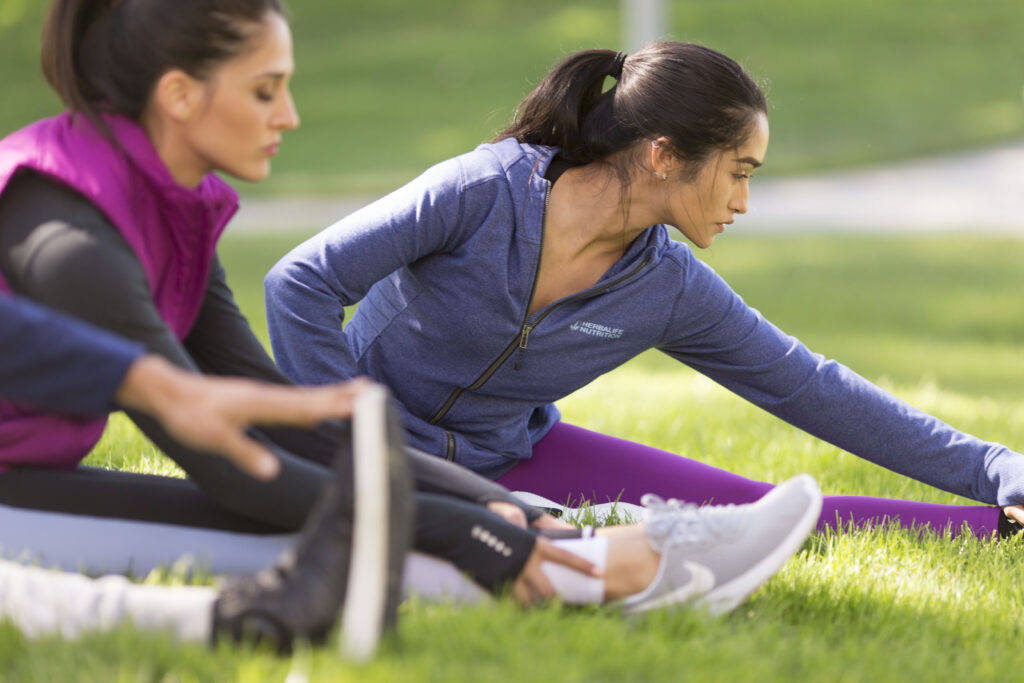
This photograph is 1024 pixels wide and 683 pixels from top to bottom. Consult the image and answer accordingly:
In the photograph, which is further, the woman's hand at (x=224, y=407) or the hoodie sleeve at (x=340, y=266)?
the hoodie sleeve at (x=340, y=266)

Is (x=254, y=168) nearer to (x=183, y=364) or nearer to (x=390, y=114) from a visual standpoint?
(x=183, y=364)

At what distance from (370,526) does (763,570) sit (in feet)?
2.80

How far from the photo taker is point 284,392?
1.70 meters

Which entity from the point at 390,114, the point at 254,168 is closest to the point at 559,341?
the point at 254,168

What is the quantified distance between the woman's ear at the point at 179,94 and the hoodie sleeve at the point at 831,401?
4.35ft

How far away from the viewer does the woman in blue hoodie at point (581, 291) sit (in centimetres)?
288

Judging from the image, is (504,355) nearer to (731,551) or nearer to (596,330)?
(596,330)

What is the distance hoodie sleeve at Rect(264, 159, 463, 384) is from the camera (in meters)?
2.84

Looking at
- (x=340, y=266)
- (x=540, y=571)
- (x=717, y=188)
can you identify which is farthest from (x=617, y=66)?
(x=540, y=571)

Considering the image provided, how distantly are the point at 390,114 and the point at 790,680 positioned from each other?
19.6 meters

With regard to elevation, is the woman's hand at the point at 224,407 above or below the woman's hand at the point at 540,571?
above

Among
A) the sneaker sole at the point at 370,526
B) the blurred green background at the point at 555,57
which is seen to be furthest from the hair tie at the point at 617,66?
the blurred green background at the point at 555,57

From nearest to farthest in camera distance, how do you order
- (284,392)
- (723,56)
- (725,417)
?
(284,392), (723,56), (725,417)

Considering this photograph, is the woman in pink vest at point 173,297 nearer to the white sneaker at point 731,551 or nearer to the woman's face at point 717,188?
the white sneaker at point 731,551
